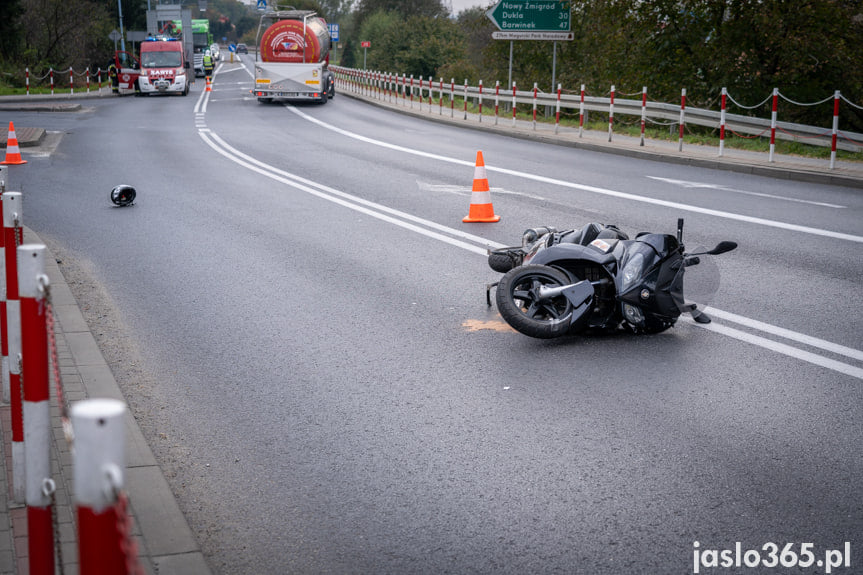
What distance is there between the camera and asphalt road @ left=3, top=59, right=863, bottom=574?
435 cm

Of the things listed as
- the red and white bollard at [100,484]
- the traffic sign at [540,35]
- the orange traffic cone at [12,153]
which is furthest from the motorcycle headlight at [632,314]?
the traffic sign at [540,35]

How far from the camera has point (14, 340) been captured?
4.33 metres

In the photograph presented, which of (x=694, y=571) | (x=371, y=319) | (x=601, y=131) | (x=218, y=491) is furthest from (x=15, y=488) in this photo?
(x=601, y=131)

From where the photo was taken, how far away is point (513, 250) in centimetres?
806

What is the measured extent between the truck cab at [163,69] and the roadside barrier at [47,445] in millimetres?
42830

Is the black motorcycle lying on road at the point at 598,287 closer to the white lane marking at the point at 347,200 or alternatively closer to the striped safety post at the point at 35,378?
the white lane marking at the point at 347,200

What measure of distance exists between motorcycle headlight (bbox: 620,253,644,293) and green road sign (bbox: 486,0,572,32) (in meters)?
26.7

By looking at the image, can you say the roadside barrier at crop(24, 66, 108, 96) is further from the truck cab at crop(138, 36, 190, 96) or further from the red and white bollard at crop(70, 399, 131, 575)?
the red and white bollard at crop(70, 399, 131, 575)

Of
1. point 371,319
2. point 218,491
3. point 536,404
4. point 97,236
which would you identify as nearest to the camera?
point 218,491

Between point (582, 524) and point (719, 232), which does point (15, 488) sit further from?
point (719, 232)

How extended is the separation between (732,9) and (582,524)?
2468 cm

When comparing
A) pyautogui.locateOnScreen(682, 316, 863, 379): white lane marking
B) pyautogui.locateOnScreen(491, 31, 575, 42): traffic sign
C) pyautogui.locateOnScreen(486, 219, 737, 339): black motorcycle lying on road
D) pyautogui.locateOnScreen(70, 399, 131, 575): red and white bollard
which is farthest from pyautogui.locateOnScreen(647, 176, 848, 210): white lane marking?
pyautogui.locateOnScreen(491, 31, 575, 42): traffic sign

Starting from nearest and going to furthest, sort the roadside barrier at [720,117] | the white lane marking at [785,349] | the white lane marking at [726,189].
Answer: the white lane marking at [785,349] → the white lane marking at [726,189] → the roadside barrier at [720,117]

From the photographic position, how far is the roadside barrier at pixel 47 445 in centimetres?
204
